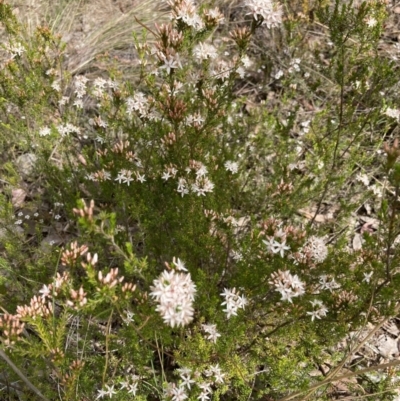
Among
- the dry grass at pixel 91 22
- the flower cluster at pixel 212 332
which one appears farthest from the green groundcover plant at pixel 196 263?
the dry grass at pixel 91 22

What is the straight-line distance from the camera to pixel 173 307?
200cm

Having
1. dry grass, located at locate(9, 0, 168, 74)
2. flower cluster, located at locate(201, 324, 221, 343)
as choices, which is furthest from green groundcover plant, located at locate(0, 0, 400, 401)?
dry grass, located at locate(9, 0, 168, 74)

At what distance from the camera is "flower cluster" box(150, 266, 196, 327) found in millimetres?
1994

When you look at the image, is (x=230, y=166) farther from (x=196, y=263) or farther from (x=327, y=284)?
(x=327, y=284)

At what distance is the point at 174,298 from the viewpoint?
2.01 m

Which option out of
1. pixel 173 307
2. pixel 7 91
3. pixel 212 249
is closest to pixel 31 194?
pixel 7 91

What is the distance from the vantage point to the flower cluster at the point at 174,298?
78.5 inches

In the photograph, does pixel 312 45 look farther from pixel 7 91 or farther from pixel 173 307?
pixel 173 307

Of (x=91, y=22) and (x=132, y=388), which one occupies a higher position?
(x=91, y=22)

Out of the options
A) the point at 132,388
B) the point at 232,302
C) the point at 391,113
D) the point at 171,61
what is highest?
the point at 391,113

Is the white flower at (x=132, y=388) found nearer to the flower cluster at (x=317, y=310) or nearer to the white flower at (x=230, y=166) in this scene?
the flower cluster at (x=317, y=310)

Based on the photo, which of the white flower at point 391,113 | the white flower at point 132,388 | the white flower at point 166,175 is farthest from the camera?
the white flower at point 391,113

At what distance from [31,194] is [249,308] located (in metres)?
2.96

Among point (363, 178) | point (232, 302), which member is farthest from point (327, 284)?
point (363, 178)
